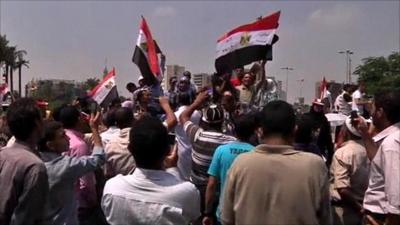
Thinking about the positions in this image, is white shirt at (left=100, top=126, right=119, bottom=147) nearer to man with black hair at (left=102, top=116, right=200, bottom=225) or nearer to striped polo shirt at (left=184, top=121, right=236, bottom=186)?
striped polo shirt at (left=184, top=121, right=236, bottom=186)

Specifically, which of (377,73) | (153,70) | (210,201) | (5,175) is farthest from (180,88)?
(377,73)

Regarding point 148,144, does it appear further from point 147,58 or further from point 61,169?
point 147,58

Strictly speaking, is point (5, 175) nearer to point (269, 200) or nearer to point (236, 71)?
point (269, 200)

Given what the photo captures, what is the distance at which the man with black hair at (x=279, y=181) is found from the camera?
3.83 meters

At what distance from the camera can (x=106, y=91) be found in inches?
513

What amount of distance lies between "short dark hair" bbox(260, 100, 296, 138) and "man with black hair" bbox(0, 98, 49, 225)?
150cm

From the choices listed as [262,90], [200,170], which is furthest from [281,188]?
[262,90]

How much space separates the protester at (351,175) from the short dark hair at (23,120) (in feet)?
9.60

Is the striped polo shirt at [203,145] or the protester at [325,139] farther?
the protester at [325,139]

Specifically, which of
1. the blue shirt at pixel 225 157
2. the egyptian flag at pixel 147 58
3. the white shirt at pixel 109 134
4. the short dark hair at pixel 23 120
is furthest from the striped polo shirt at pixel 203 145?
the egyptian flag at pixel 147 58

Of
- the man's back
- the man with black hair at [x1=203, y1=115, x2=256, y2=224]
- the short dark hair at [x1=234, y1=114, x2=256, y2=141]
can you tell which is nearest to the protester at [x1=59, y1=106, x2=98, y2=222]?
the man with black hair at [x1=203, y1=115, x2=256, y2=224]

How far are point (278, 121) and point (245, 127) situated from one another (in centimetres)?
194

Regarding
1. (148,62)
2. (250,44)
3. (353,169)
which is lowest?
(353,169)

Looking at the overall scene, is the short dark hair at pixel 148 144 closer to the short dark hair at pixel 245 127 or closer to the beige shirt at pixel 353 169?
the short dark hair at pixel 245 127
